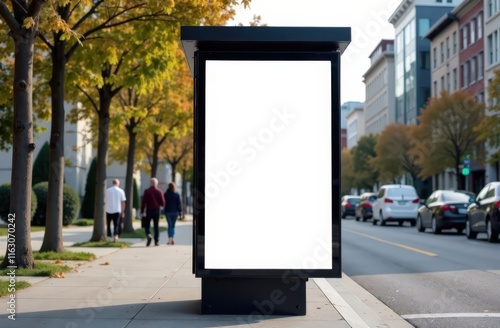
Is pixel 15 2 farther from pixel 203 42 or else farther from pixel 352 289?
pixel 352 289

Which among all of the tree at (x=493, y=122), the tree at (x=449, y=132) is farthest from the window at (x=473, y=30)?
the tree at (x=493, y=122)

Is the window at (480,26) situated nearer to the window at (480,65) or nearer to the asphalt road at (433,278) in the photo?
the window at (480,65)

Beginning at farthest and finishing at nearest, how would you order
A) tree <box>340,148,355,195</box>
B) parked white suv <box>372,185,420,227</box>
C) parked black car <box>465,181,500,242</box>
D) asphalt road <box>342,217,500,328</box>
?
tree <box>340,148,355,195</box>, parked white suv <box>372,185,420,227</box>, parked black car <box>465,181,500,242</box>, asphalt road <box>342,217,500,328</box>

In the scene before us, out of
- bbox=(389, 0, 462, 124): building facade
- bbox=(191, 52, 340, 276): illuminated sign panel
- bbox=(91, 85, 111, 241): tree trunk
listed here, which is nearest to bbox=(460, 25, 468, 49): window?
bbox=(389, 0, 462, 124): building facade

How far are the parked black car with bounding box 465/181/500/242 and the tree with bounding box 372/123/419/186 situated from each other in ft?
155

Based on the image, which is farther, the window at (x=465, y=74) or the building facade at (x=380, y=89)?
the building facade at (x=380, y=89)

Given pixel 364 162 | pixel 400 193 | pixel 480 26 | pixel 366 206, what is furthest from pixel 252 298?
pixel 364 162

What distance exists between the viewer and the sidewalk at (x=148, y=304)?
27.2ft

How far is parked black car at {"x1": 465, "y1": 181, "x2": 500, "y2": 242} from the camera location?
2255cm

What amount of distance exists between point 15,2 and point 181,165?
39498mm

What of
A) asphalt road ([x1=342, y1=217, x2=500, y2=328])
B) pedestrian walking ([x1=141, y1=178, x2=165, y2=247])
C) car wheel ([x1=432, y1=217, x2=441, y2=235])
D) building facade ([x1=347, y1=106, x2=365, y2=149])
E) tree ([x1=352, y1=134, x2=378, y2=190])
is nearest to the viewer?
asphalt road ([x1=342, y1=217, x2=500, y2=328])

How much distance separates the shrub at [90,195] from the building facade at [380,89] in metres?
57.3

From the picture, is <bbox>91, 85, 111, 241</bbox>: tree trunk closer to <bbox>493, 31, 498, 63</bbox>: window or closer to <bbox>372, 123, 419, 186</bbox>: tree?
<bbox>493, 31, 498, 63</bbox>: window

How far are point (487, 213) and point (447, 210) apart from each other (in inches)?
209
